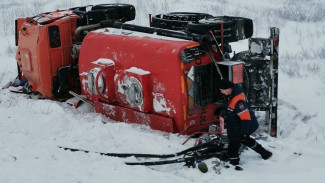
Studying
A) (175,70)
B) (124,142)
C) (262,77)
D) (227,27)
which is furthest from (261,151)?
(227,27)

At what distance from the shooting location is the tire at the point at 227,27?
6125 millimetres

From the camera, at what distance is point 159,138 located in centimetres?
594

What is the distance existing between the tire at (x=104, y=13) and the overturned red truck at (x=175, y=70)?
3.01 feet

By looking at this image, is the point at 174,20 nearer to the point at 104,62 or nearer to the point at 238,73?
the point at 104,62

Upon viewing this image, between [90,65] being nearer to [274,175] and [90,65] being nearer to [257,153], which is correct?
[257,153]

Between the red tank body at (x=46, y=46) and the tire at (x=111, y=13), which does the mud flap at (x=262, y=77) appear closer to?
the tire at (x=111, y=13)

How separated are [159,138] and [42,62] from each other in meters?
3.13

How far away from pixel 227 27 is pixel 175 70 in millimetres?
1124

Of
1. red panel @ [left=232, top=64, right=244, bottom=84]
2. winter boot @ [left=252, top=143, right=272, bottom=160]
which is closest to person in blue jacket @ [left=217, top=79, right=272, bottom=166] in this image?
winter boot @ [left=252, top=143, right=272, bottom=160]

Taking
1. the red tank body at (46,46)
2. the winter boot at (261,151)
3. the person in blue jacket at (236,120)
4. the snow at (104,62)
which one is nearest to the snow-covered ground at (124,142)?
the winter boot at (261,151)

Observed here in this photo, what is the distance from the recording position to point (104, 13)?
27.3ft

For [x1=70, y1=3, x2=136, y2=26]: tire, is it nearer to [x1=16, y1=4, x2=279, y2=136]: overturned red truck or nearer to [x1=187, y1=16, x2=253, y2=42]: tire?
[x1=16, y1=4, x2=279, y2=136]: overturned red truck

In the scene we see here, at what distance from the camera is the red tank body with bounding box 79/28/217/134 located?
233 inches

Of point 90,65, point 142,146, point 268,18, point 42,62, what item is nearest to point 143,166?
point 142,146
